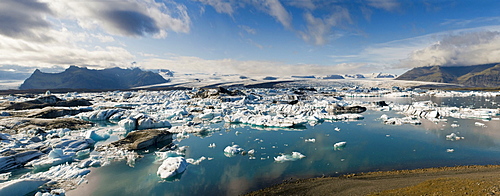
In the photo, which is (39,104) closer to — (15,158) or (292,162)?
(15,158)

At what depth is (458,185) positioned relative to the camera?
812 cm

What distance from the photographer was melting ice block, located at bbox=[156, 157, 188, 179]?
11457 mm

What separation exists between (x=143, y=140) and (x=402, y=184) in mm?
15403

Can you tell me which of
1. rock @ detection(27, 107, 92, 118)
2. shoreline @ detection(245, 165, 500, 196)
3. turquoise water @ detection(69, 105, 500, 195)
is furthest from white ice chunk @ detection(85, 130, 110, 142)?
rock @ detection(27, 107, 92, 118)

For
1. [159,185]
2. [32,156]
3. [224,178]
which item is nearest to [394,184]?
Result: [224,178]

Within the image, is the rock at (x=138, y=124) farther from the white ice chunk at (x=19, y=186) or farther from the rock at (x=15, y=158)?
the white ice chunk at (x=19, y=186)

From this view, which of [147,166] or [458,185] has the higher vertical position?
[458,185]

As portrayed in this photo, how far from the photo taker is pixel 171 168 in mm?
11703

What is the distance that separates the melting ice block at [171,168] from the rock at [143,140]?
5.01 metres

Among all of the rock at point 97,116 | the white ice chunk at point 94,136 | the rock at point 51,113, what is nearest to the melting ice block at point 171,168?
the white ice chunk at point 94,136

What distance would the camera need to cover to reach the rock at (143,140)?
639 inches

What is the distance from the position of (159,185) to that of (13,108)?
4275 cm

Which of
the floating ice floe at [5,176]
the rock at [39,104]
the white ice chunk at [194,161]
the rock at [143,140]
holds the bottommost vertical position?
the white ice chunk at [194,161]

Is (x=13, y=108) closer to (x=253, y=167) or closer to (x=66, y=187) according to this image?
(x=66, y=187)
